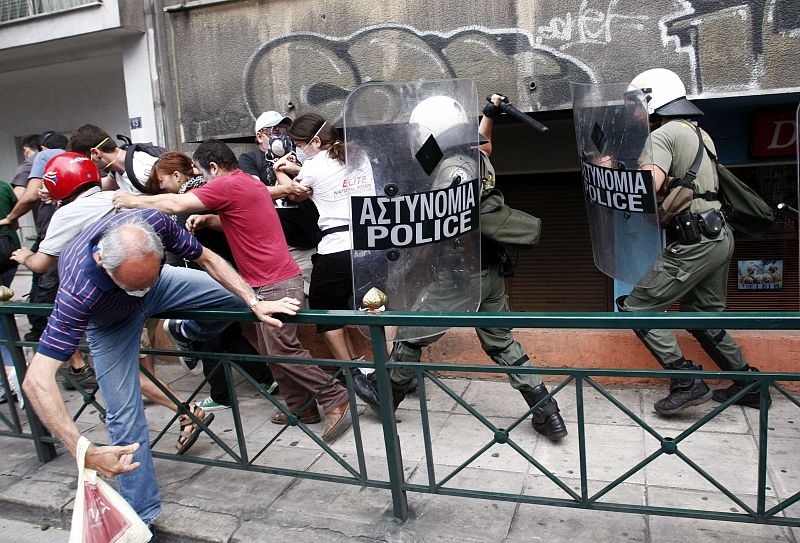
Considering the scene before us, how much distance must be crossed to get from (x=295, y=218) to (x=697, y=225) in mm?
2572

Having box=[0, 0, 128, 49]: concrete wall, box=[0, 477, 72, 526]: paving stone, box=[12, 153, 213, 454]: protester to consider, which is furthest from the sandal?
box=[0, 0, 128, 49]: concrete wall

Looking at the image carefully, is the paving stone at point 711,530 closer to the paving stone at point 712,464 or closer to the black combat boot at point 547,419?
the paving stone at point 712,464

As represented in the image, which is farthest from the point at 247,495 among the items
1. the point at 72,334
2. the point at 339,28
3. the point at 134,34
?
the point at 134,34

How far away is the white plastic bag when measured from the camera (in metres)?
2.36

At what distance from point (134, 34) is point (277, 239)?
4.10 meters

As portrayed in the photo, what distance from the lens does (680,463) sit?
3.23 metres

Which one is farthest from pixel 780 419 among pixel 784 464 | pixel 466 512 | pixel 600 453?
pixel 466 512

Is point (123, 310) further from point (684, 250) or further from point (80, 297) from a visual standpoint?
point (684, 250)

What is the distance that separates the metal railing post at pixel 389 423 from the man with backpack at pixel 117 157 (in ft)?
8.52

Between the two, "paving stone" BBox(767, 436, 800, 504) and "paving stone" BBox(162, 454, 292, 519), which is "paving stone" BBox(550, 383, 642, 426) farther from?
"paving stone" BBox(162, 454, 292, 519)

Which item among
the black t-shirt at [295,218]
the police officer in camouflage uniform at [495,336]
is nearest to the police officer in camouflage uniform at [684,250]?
the police officer in camouflage uniform at [495,336]

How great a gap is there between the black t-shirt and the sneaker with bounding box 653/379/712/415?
7.94 feet

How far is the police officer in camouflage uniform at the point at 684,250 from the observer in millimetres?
3510

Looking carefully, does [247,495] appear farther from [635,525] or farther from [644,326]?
[644,326]
